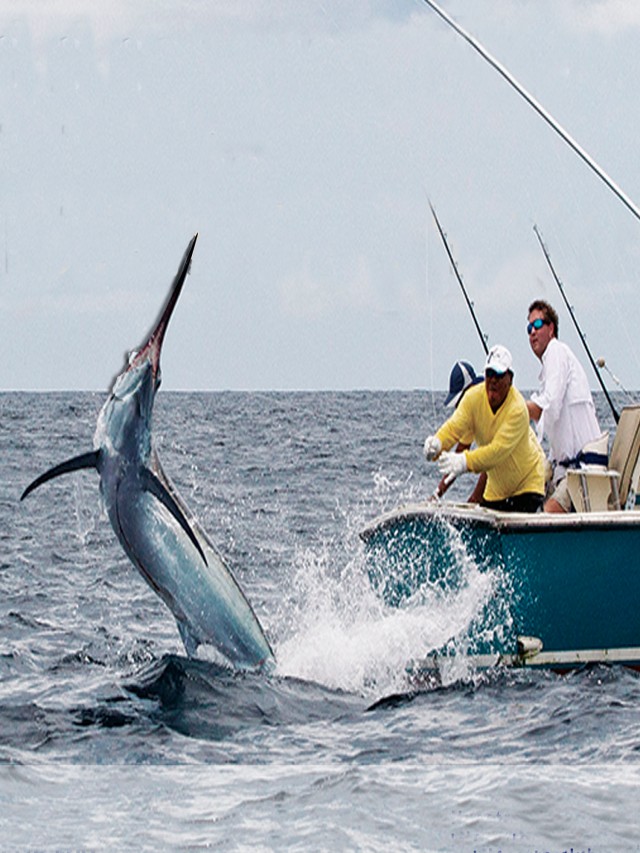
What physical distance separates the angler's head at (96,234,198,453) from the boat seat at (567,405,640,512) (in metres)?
2.82

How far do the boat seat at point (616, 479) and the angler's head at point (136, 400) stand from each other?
9.24 ft

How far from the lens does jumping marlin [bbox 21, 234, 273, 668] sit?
22.8 ft

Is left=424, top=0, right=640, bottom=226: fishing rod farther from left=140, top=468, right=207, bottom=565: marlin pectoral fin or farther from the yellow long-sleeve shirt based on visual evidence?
left=140, top=468, right=207, bottom=565: marlin pectoral fin

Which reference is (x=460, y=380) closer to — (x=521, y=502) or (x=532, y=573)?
(x=521, y=502)

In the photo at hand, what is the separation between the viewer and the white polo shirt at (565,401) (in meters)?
8.52

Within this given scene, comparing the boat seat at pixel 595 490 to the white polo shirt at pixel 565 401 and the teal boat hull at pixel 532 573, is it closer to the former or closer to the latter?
the white polo shirt at pixel 565 401

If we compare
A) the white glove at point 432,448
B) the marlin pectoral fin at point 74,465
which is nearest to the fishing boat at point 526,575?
the white glove at point 432,448

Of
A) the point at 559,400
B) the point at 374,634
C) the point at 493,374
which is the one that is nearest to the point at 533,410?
the point at 559,400

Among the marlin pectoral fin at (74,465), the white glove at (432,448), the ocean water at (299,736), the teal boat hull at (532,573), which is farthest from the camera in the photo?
the white glove at (432,448)

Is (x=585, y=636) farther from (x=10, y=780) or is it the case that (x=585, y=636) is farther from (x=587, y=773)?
(x=10, y=780)

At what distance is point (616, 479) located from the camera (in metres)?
8.48

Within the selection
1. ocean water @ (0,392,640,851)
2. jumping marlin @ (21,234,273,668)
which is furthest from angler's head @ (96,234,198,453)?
ocean water @ (0,392,640,851)

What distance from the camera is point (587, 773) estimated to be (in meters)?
5.79

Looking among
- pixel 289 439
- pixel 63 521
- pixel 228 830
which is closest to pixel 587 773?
pixel 228 830
